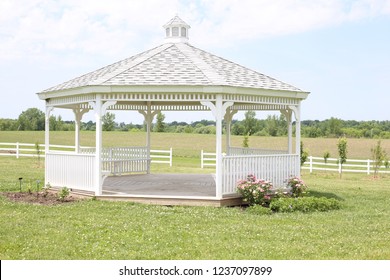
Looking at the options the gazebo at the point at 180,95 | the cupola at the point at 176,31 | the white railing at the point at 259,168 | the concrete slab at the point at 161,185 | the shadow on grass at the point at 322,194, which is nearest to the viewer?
the gazebo at the point at 180,95

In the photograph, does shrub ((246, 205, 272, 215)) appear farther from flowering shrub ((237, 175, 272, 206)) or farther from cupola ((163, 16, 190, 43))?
cupola ((163, 16, 190, 43))

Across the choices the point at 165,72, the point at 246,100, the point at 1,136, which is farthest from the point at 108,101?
the point at 1,136

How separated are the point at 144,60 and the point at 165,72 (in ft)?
4.87

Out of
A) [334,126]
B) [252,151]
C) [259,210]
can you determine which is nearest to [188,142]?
[252,151]

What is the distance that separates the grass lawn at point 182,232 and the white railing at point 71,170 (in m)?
0.97

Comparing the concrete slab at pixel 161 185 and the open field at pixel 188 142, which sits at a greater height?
the open field at pixel 188 142

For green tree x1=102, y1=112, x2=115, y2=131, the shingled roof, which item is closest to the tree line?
green tree x1=102, y1=112, x2=115, y2=131

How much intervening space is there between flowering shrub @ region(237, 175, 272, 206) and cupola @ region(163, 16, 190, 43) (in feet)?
20.9

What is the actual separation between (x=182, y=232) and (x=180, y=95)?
15.7 ft

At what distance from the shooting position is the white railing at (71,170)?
A: 48.0 feet

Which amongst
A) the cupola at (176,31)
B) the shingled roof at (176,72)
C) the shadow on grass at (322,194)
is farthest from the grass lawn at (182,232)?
the cupola at (176,31)

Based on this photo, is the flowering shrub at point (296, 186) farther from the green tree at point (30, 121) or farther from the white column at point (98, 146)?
the green tree at point (30, 121)

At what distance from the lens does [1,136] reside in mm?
60188

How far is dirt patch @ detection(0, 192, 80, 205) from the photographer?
14.4 metres
